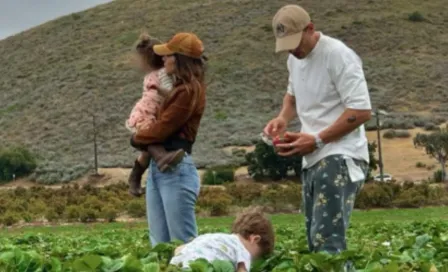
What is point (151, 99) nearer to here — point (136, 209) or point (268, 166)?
point (136, 209)

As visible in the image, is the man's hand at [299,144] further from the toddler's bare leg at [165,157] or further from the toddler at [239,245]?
the toddler's bare leg at [165,157]

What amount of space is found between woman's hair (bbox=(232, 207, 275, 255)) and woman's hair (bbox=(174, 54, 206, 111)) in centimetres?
101

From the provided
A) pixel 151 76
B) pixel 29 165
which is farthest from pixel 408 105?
pixel 151 76

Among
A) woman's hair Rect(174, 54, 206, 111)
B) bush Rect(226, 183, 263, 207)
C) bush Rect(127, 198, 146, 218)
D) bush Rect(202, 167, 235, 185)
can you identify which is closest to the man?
woman's hair Rect(174, 54, 206, 111)

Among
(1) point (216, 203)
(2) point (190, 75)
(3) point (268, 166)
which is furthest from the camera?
(3) point (268, 166)

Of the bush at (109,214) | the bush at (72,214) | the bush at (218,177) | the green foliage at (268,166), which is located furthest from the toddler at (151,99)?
the bush at (218,177)

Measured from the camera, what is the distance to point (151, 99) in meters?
5.41

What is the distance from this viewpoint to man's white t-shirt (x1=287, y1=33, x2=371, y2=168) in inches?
179

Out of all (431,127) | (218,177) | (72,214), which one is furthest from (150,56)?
(431,127)

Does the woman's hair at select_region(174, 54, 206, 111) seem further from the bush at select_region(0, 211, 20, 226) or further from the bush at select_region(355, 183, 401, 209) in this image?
the bush at select_region(355, 183, 401, 209)

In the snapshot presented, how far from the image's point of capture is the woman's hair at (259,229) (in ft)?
14.5

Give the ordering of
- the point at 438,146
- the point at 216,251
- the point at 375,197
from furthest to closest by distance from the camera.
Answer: the point at 438,146, the point at 375,197, the point at 216,251

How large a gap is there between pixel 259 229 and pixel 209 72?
187ft

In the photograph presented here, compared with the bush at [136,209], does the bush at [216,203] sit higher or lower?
lower
